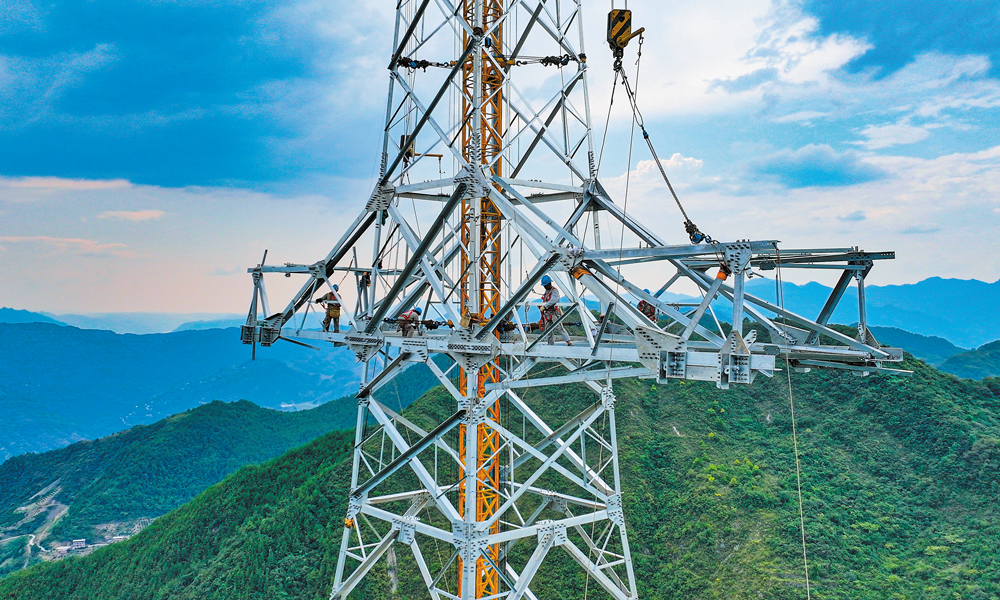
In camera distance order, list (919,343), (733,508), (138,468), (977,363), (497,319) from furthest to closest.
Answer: (919,343) → (138,468) → (977,363) → (733,508) → (497,319)

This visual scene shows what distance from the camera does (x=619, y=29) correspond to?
11414 millimetres

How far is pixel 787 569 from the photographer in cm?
2747

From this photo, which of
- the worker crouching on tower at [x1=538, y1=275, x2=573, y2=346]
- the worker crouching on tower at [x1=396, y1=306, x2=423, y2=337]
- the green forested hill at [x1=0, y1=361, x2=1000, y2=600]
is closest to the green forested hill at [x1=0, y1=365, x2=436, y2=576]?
the green forested hill at [x1=0, y1=361, x2=1000, y2=600]

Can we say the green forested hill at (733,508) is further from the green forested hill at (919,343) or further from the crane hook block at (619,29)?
the green forested hill at (919,343)

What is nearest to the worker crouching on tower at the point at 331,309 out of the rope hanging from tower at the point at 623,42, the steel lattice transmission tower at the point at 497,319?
the steel lattice transmission tower at the point at 497,319

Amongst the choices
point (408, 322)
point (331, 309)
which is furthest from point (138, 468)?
point (408, 322)

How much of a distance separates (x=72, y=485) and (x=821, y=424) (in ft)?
328

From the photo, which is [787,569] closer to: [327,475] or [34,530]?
[327,475]

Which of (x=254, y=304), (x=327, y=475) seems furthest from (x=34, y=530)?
(x=254, y=304)

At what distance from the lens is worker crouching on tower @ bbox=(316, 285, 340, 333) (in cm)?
1489

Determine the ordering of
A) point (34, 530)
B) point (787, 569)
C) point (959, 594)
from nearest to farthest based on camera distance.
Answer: point (959, 594) → point (787, 569) → point (34, 530)

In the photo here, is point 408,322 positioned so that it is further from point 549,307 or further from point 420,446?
point 549,307

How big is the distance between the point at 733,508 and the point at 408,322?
2615cm

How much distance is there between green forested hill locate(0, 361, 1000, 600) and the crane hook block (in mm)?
25176
